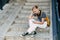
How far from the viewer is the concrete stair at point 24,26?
553 cm

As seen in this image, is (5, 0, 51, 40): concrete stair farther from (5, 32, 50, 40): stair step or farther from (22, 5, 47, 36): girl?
(22, 5, 47, 36): girl

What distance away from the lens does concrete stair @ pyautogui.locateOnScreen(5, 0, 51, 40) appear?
5.53 meters

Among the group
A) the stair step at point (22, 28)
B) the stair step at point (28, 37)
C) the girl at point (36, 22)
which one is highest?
the girl at point (36, 22)

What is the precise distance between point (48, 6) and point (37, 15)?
204cm

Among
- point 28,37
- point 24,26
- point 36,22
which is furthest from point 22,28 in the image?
point 28,37

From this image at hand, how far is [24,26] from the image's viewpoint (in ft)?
20.9

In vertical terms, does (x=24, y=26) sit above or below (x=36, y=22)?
below

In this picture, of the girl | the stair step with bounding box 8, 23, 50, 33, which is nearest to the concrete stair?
the stair step with bounding box 8, 23, 50, 33

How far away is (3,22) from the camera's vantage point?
6.91 m

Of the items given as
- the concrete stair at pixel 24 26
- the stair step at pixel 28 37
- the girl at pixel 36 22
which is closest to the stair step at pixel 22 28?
the concrete stair at pixel 24 26

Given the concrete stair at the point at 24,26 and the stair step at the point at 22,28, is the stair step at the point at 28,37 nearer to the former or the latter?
the concrete stair at the point at 24,26

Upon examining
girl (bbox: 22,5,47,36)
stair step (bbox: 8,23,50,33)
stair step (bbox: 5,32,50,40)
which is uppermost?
girl (bbox: 22,5,47,36)

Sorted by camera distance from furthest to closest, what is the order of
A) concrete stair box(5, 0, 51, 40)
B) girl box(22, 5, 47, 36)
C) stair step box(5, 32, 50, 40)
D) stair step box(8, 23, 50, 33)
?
stair step box(8, 23, 50, 33) < girl box(22, 5, 47, 36) < concrete stair box(5, 0, 51, 40) < stair step box(5, 32, 50, 40)

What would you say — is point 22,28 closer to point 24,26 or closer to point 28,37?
point 24,26
